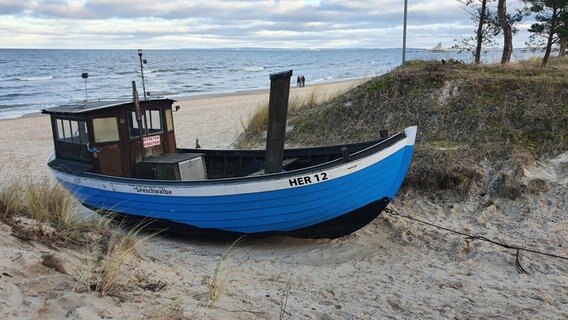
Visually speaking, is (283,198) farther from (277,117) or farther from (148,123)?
(148,123)

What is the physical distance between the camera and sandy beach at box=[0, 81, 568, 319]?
12.0 feet

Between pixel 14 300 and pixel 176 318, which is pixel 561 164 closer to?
pixel 176 318

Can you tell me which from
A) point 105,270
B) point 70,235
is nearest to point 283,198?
point 70,235

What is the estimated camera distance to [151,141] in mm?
7879

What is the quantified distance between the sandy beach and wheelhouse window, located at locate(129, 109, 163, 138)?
72.3 inches

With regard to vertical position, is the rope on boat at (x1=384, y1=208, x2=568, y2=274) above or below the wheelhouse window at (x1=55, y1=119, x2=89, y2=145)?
below

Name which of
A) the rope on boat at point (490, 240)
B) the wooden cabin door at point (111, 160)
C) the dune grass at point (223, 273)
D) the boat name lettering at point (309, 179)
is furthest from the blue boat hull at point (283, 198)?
the rope on boat at point (490, 240)

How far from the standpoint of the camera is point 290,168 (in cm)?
787

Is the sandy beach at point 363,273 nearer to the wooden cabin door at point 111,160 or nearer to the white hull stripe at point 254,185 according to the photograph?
the white hull stripe at point 254,185

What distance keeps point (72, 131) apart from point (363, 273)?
5.04 meters

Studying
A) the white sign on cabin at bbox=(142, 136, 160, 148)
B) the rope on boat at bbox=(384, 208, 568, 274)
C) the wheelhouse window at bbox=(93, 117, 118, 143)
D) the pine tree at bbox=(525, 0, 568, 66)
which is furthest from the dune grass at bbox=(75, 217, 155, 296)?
the pine tree at bbox=(525, 0, 568, 66)

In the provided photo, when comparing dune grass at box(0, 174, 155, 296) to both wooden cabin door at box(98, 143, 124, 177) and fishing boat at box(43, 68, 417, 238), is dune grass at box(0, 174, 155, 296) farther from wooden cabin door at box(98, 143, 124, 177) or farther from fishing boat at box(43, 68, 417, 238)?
wooden cabin door at box(98, 143, 124, 177)

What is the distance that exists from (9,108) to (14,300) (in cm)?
2626

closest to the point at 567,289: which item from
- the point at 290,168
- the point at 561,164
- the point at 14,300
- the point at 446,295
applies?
the point at 446,295
